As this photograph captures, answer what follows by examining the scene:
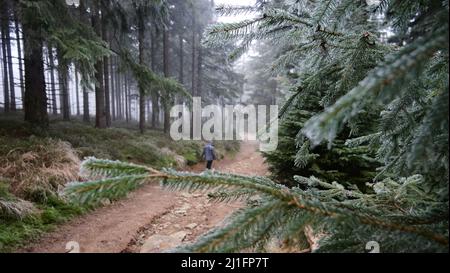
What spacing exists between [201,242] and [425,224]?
3.65 ft

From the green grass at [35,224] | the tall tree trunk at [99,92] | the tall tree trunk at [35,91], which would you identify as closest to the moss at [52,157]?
the green grass at [35,224]

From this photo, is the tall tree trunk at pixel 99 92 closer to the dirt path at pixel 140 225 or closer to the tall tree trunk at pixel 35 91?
the tall tree trunk at pixel 35 91

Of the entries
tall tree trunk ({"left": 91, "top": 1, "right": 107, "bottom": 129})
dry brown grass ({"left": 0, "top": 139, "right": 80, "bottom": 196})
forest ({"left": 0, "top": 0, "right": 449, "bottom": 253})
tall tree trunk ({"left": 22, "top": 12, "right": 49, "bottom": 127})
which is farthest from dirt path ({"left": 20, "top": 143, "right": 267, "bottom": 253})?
tall tree trunk ({"left": 91, "top": 1, "right": 107, "bottom": 129})

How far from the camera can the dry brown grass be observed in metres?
7.04

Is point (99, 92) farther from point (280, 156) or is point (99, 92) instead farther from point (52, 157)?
point (280, 156)

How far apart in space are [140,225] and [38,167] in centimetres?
345

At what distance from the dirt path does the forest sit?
0.15 feet

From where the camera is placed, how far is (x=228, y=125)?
33.3 m

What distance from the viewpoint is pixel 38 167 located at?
25.7 ft

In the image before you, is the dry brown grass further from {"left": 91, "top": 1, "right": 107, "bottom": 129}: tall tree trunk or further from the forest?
{"left": 91, "top": 1, "right": 107, "bottom": 129}: tall tree trunk

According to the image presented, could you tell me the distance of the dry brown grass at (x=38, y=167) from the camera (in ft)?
23.1

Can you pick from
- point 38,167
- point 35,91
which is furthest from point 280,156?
point 35,91

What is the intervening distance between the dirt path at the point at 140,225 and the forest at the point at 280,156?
0.05 m

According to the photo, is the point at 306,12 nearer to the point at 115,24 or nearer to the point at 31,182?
the point at 31,182
